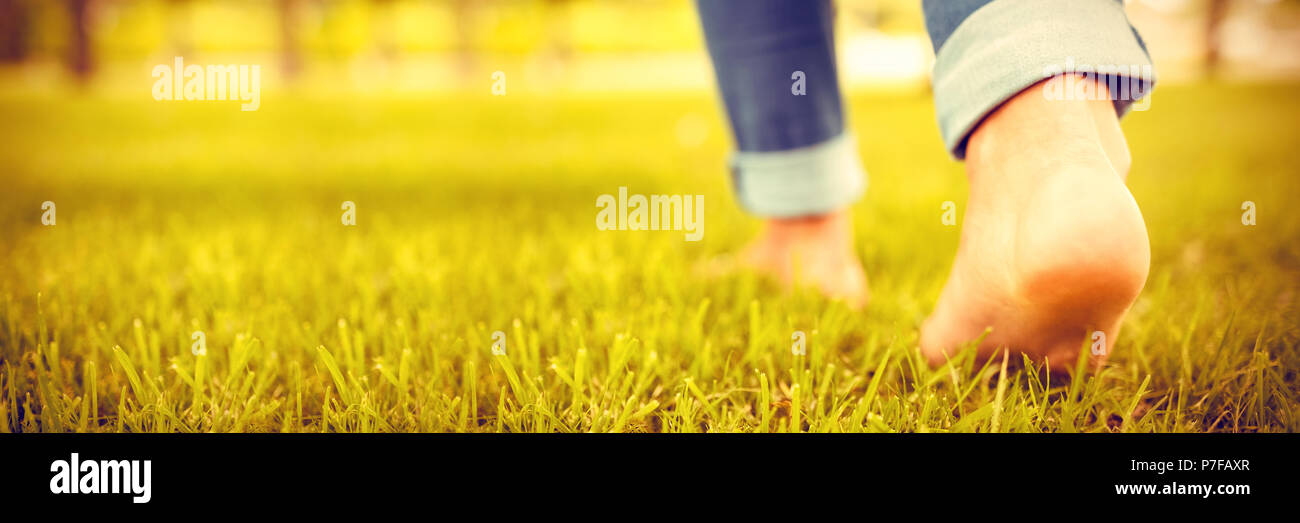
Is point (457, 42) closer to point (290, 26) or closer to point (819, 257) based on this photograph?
point (290, 26)

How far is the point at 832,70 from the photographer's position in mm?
1191

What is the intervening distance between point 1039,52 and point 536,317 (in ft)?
2.45

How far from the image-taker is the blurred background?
29.3 ft

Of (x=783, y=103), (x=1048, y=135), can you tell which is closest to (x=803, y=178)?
(x=783, y=103)

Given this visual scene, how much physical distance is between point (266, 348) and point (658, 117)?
4348 mm

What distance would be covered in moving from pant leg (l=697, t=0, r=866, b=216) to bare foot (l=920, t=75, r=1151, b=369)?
35 centimetres

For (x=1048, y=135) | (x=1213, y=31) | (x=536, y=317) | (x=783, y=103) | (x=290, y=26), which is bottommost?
(x=536, y=317)

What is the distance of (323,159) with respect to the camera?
3.04m

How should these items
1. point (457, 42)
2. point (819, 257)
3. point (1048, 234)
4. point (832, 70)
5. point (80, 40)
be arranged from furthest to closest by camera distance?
point (457, 42), point (80, 40), point (819, 257), point (832, 70), point (1048, 234)

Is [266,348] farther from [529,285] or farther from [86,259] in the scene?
[86,259]

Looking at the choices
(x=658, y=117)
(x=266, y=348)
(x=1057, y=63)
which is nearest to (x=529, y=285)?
(x=266, y=348)

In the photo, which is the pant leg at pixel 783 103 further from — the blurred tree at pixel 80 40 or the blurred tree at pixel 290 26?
the blurred tree at pixel 290 26

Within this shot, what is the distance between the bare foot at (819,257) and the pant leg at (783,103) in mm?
42

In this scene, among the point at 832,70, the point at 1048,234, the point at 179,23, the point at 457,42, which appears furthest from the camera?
the point at 457,42
